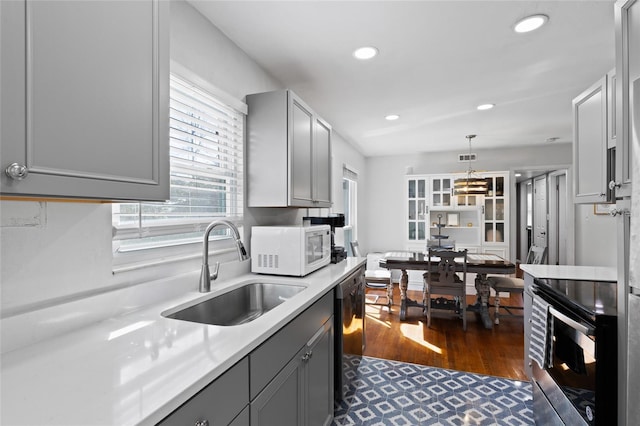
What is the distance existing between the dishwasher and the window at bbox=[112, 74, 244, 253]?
34.1 inches

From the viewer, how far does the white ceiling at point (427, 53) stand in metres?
1.84

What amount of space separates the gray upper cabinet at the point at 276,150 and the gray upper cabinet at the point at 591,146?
5.70ft

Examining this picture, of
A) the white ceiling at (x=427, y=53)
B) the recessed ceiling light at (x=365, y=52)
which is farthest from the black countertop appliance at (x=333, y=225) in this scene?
the recessed ceiling light at (x=365, y=52)

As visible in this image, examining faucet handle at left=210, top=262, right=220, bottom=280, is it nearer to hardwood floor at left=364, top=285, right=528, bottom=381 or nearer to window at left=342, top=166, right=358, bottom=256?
hardwood floor at left=364, top=285, right=528, bottom=381

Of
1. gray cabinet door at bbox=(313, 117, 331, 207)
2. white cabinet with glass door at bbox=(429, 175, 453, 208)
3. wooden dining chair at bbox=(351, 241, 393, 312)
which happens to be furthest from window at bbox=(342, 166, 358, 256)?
gray cabinet door at bbox=(313, 117, 331, 207)

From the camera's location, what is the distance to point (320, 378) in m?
1.73

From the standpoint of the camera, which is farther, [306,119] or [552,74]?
[552,74]

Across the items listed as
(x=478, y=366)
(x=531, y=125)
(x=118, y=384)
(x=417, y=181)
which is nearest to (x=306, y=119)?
(x=118, y=384)

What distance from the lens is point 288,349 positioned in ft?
4.40

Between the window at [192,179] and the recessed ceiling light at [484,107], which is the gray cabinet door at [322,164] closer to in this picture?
the window at [192,179]

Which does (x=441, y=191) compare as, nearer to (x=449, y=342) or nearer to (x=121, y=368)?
(x=449, y=342)

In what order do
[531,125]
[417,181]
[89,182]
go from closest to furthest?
[89,182] → [531,125] → [417,181]

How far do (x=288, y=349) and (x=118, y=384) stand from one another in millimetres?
683

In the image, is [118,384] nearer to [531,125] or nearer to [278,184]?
[278,184]
